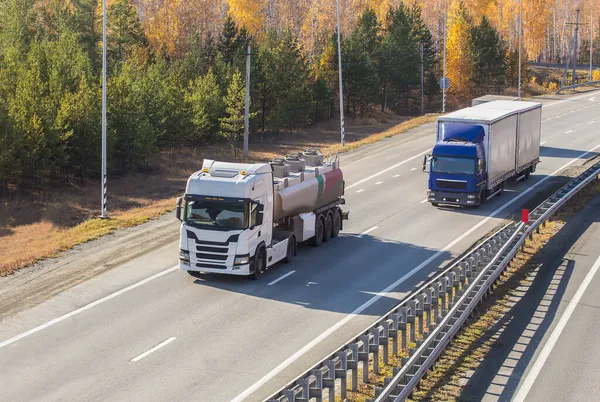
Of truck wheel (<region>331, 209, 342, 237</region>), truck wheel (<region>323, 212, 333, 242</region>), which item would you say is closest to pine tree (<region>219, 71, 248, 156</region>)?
truck wheel (<region>331, 209, 342, 237</region>)

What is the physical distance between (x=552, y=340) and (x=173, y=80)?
48.7 m

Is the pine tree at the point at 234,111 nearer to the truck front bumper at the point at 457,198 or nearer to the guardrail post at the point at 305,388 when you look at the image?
the truck front bumper at the point at 457,198

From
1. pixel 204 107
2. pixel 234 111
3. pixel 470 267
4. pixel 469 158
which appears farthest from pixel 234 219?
pixel 204 107

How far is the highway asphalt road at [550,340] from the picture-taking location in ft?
61.9

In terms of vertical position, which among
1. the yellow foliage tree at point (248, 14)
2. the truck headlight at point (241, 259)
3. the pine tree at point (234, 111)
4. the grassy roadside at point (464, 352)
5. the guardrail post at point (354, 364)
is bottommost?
the grassy roadside at point (464, 352)

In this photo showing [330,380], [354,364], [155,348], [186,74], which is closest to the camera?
[330,380]

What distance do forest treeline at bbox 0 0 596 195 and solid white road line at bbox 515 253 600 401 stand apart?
102 feet

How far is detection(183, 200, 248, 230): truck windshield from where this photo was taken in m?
26.8

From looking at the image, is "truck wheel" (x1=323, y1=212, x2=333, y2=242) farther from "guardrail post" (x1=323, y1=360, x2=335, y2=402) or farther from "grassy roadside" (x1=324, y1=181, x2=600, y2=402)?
"guardrail post" (x1=323, y1=360, x2=335, y2=402)

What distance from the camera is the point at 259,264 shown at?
1105 inches

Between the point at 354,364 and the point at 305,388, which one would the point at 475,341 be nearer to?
the point at 354,364

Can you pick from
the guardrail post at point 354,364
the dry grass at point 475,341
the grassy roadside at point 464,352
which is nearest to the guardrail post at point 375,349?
the grassy roadside at point 464,352

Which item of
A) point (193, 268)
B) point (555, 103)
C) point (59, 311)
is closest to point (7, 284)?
point (59, 311)

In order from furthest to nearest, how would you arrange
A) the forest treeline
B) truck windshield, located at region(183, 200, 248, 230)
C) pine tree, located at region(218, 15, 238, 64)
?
pine tree, located at region(218, 15, 238, 64) → the forest treeline → truck windshield, located at region(183, 200, 248, 230)
